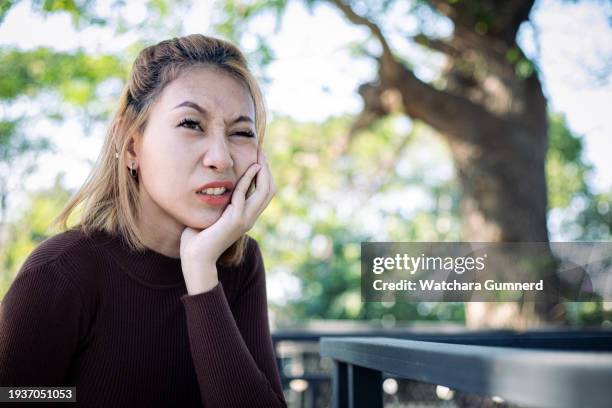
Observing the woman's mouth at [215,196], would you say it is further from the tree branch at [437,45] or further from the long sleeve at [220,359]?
the tree branch at [437,45]

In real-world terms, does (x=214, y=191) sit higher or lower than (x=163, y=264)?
higher

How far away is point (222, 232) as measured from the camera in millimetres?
1785

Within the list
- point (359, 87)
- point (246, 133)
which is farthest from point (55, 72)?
point (246, 133)

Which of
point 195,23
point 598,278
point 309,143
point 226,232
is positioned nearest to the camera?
point 226,232

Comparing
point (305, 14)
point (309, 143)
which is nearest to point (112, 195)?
point (305, 14)

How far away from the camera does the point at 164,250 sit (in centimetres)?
189

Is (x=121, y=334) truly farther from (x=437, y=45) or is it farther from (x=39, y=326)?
(x=437, y=45)

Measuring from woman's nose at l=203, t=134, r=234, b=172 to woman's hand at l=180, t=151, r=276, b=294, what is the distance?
4.5 inches

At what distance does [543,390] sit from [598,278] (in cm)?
579

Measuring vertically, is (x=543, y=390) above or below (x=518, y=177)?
below

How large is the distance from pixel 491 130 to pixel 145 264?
4.96 m

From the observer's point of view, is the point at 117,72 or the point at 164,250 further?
the point at 117,72

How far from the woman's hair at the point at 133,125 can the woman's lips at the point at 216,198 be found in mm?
201

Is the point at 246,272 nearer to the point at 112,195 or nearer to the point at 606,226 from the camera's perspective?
the point at 112,195
